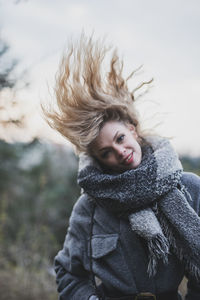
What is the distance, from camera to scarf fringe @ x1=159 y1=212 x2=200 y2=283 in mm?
1765

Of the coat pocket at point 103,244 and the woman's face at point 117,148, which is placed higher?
the woman's face at point 117,148

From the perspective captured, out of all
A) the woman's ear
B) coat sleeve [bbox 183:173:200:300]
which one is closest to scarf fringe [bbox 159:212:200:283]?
coat sleeve [bbox 183:173:200:300]

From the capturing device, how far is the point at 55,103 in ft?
7.38

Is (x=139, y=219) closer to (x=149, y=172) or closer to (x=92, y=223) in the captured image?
(x=149, y=172)

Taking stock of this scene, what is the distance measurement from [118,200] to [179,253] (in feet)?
1.63

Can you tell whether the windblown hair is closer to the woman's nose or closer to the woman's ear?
the woman's ear

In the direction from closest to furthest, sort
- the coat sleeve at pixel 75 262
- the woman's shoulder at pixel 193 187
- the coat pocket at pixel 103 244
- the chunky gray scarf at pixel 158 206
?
the chunky gray scarf at pixel 158 206 → the woman's shoulder at pixel 193 187 → the coat pocket at pixel 103 244 → the coat sleeve at pixel 75 262

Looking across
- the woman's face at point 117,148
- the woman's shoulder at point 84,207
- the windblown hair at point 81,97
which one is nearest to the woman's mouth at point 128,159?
the woman's face at point 117,148

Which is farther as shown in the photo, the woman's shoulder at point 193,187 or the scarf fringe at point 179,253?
the woman's shoulder at point 193,187

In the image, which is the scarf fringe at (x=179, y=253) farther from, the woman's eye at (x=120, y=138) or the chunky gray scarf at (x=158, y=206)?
the woman's eye at (x=120, y=138)

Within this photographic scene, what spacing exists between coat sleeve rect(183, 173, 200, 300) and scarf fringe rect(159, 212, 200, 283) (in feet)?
0.46

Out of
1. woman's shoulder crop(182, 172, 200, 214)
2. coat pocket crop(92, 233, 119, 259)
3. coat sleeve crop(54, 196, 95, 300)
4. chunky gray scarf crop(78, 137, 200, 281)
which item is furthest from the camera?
coat sleeve crop(54, 196, 95, 300)

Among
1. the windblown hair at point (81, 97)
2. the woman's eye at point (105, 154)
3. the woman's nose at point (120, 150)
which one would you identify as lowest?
the woman's eye at point (105, 154)

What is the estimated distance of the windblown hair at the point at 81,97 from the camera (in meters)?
2.18
